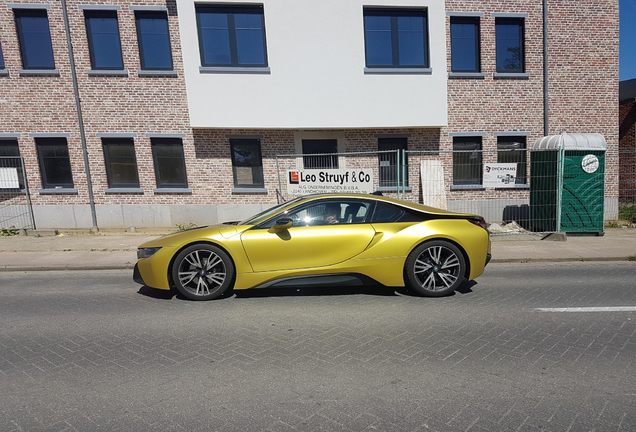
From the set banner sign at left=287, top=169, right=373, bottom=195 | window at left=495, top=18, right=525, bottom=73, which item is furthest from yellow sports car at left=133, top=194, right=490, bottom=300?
window at left=495, top=18, right=525, bottom=73

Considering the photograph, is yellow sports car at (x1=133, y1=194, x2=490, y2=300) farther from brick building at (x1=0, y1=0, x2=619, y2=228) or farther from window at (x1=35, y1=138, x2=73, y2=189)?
window at (x1=35, y1=138, x2=73, y2=189)

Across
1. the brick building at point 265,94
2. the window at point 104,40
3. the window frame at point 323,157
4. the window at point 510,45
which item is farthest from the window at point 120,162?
the window at point 510,45

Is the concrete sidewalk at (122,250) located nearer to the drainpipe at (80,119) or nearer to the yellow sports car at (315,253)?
the drainpipe at (80,119)

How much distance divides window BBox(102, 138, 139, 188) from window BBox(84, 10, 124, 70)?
92.8 inches

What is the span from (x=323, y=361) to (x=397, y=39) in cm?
1110

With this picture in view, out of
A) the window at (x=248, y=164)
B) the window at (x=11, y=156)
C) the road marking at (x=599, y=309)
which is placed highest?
the window at (x=11, y=156)

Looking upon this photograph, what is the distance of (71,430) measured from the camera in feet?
7.61

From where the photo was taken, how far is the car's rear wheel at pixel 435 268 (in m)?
4.85

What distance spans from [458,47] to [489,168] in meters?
4.83

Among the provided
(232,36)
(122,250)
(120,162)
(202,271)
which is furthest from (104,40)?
(202,271)

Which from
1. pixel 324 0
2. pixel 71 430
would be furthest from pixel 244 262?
pixel 324 0

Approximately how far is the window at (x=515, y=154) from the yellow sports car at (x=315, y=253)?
25.2ft

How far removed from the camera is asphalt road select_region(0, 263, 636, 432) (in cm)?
244

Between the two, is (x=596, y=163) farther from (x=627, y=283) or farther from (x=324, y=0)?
(x=324, y=0)
